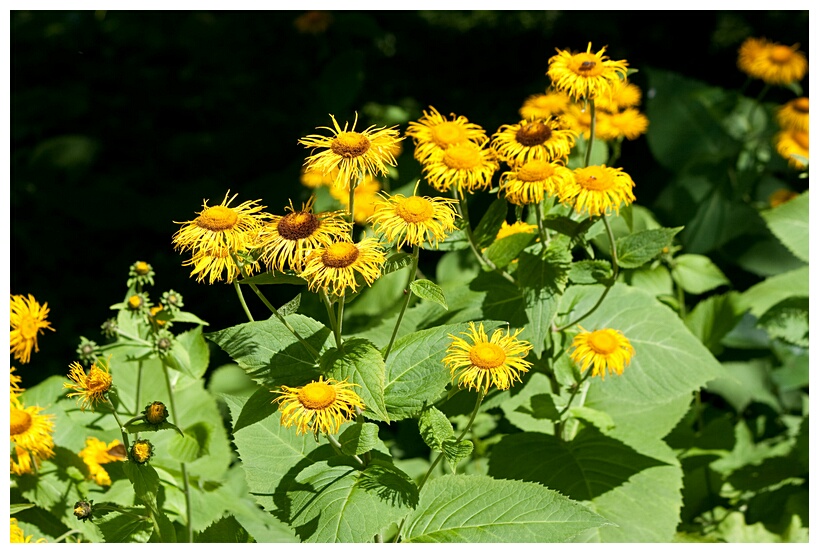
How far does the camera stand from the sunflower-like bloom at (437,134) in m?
1.71

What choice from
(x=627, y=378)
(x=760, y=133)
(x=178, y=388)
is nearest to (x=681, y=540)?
(x=627, y=378)

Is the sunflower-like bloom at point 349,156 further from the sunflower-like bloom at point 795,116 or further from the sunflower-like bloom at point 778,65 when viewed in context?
the sunflower-like bloom at point 778,65

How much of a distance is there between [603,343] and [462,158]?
46 cm

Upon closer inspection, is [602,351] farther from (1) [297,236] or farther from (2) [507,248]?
(1) [297,236]

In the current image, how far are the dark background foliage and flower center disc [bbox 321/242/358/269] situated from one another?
209 centimetres

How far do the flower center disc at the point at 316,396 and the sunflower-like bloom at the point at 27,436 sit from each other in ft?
2.35

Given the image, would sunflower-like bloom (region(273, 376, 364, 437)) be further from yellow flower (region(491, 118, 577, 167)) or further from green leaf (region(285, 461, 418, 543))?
yellow flower (region(491, 118, 577, 167))

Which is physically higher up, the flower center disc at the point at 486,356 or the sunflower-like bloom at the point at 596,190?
the sunflower-like bloom at the point at 596,190

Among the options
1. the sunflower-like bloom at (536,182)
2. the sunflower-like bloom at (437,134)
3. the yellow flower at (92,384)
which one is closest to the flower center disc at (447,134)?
the sunflower-like bloom at (437,134)

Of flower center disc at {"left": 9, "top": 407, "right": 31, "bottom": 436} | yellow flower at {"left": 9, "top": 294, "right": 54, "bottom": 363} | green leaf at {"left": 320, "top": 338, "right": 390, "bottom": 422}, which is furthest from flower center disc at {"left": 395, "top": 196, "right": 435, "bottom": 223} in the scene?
flower center disc at {"left": 9, "top": 407, "right": 31, "bottom": 436}

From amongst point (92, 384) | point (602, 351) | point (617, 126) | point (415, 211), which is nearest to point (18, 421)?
point (92, 384)
